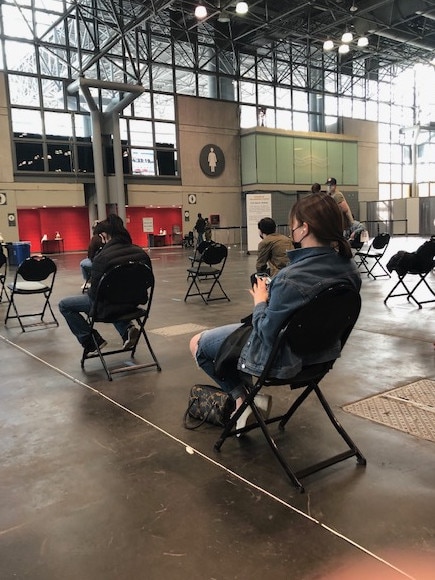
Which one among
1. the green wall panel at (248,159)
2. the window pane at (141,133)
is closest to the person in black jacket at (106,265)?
the window pane at (141,133)

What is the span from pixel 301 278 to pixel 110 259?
205cm

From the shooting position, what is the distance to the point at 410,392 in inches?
128

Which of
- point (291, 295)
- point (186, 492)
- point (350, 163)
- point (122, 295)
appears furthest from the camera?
point (350, 163)

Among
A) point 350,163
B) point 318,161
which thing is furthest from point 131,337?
point 350,163

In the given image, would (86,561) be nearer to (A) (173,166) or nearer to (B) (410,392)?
(B) (410,392)

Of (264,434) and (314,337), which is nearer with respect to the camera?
(314,337)

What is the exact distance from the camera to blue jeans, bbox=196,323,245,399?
2492 millimetres

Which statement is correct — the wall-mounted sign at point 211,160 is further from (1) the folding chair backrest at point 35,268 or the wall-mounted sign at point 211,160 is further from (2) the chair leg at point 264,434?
(2) the chair leg at point 264,434

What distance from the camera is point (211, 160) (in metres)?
24.7

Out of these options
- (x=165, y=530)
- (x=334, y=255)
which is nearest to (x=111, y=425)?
(x=165, y=530)

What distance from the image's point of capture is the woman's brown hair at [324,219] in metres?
2.10

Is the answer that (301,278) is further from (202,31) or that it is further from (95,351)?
(202,31)

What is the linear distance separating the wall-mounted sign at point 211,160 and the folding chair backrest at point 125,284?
2157cm

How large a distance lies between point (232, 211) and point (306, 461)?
23825 millimetres
